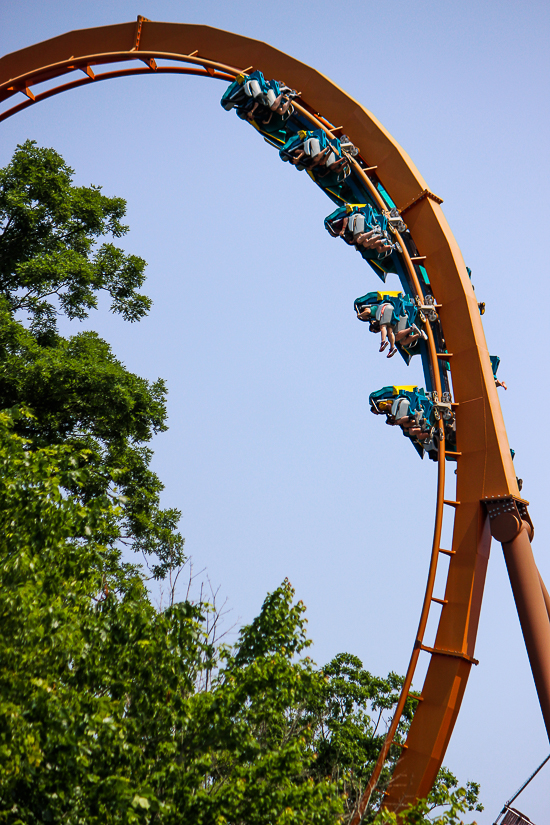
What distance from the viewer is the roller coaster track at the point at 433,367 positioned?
38.3ft

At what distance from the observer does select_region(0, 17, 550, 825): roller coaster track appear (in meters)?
11.7

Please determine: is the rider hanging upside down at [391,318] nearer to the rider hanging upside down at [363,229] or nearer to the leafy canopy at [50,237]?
the rider hanging upside down at [363,229]

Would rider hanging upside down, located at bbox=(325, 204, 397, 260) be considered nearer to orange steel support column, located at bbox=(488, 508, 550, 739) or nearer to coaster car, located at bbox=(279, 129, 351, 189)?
coaster car, located at bbox=(279, 129, 351, 189)

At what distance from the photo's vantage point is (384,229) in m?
15.0

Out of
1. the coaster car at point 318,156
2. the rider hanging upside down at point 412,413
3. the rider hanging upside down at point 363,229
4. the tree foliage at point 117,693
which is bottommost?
the tree foliage at point 117,693

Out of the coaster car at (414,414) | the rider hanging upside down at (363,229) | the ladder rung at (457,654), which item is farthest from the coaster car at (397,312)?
the ladder rung at (457,654)

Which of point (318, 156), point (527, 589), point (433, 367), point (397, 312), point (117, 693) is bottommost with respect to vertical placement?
point (117, 693)

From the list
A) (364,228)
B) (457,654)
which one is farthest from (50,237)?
(457,654)

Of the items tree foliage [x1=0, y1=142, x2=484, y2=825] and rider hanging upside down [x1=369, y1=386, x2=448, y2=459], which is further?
rider hanging upside down [x1=369, y1=386, x2=448, y2=459]

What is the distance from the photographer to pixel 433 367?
13.8m

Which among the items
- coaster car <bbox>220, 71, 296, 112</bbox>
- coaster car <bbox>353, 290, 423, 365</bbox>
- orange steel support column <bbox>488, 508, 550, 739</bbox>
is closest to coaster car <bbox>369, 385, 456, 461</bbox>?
coaster car <bbox>353, 290, 423, 365</bbox>

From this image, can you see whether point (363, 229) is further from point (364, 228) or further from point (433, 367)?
point (433, 367)

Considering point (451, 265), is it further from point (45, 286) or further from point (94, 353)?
point (45, 286)

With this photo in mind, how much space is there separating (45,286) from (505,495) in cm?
1241
